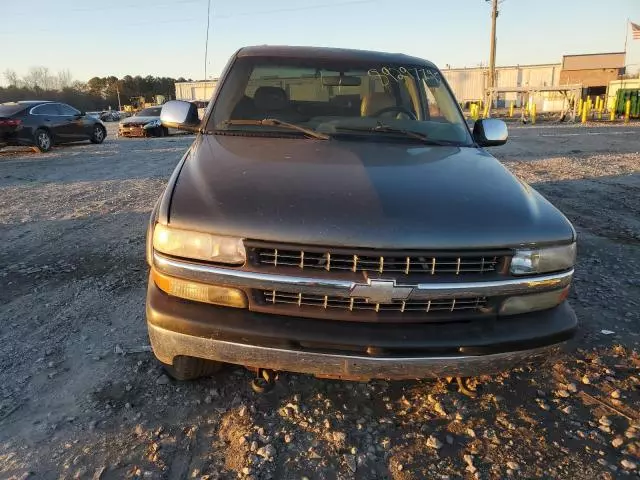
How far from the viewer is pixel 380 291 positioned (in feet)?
6.48

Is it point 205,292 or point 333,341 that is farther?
point 205,292

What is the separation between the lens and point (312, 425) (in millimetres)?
2340

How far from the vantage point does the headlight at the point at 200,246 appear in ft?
6.65

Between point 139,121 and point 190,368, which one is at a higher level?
point 139,121

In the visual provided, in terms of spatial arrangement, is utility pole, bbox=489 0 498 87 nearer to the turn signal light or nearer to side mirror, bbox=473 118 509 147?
side mirror, bbox=473 118 509 147

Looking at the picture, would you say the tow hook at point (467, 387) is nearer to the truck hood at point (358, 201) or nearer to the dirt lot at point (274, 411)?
the dirt lot at point (274, 411)

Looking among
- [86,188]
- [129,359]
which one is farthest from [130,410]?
[86,188]

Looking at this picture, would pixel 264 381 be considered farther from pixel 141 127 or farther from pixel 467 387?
pixel 141 127

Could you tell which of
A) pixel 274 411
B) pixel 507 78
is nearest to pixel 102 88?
pixel 507 78

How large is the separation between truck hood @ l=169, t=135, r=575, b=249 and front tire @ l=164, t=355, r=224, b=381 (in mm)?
745

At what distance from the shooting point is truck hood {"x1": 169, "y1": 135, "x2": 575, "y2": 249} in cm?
199

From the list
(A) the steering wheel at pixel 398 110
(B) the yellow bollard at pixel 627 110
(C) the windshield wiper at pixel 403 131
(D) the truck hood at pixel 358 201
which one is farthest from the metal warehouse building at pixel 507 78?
(D) the truck hood at pixel 358 201

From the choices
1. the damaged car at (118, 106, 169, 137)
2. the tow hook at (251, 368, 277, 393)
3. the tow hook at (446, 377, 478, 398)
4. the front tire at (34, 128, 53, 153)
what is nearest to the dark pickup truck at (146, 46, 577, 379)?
the tow hook at (251, 368, 277, 393)

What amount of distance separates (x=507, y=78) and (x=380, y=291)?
67.6 meters
